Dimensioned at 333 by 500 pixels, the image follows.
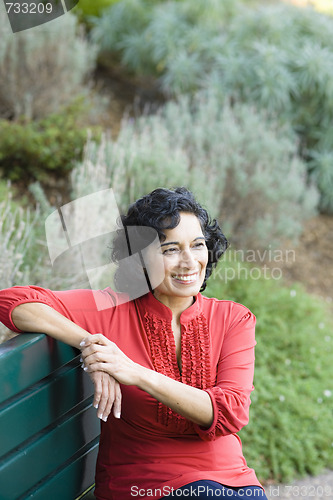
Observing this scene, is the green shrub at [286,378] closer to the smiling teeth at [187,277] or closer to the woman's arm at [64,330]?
the smiling teeth at [187,277]

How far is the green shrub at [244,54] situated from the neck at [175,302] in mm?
4671

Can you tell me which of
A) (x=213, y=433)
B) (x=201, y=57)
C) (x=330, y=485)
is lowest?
(x=330, y=485)

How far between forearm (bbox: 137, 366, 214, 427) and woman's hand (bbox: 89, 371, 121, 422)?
0.26 ft

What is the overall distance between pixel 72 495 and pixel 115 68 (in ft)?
23.1

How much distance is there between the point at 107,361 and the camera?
1.85 metres

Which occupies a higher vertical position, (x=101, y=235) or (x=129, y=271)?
(x=129, y=271)

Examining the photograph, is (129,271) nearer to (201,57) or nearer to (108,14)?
(201,57)

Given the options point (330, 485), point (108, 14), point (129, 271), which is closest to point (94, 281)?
point (129, 271)

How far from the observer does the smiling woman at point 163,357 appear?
1880 millimetres

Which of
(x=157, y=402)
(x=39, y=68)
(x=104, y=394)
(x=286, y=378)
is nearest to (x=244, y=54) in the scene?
(x=39, y=68)

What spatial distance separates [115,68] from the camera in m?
8.33
